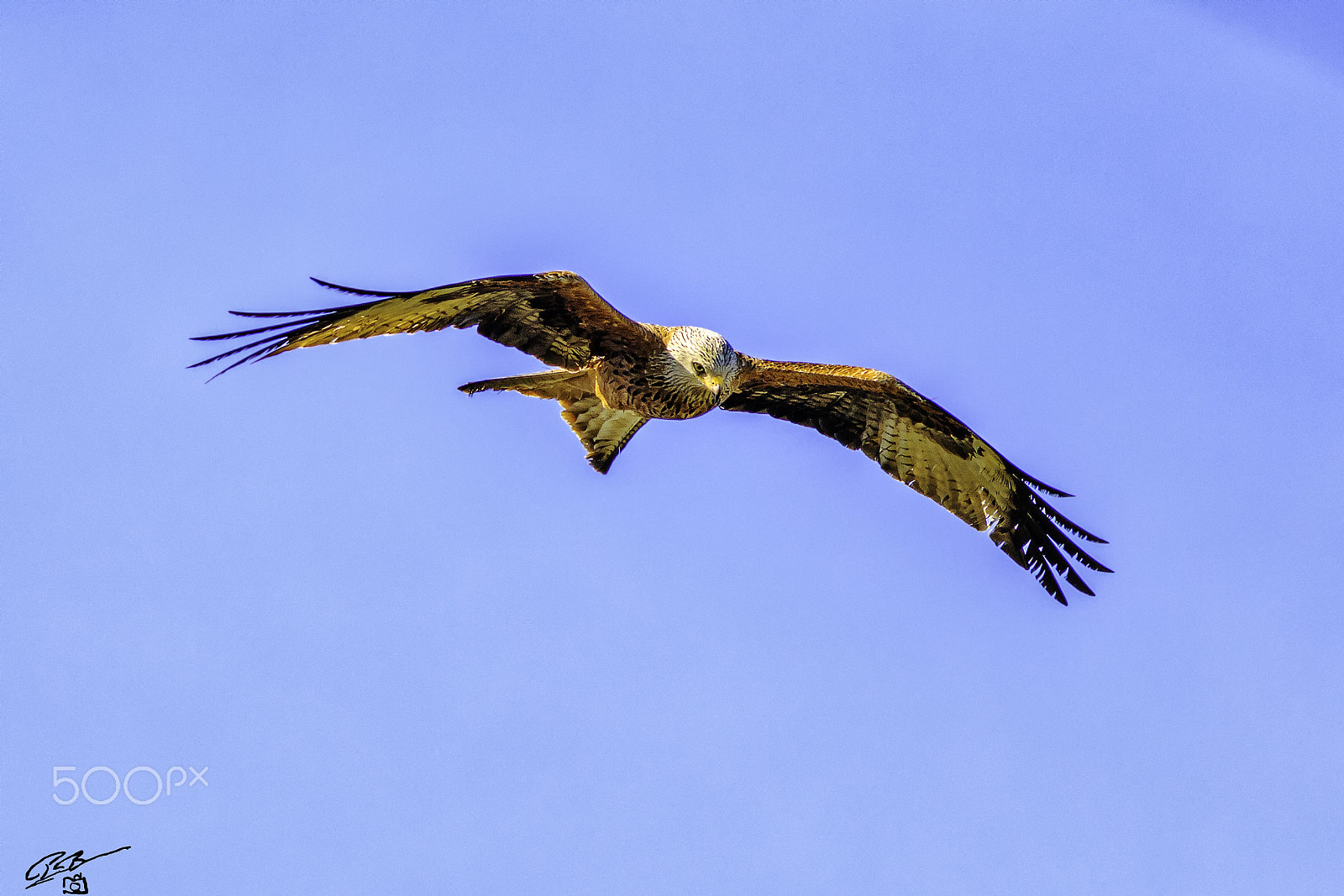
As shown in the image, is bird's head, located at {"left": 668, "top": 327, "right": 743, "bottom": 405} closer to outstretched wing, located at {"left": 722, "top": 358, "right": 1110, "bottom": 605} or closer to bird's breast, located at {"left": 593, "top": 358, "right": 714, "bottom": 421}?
bird's breast, located at {"left": 593, "top": 358, "right": 714, "bottom": 421}

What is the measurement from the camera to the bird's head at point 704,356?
8125 mm

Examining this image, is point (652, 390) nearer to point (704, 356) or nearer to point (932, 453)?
point (704, 356)

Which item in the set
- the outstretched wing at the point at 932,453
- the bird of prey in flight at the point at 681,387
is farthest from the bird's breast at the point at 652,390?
the outstretched wing at the point at 932,453

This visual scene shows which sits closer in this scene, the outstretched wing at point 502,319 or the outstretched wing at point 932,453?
the outstretched wing at point 502,319

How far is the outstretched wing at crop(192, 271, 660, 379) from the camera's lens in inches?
280

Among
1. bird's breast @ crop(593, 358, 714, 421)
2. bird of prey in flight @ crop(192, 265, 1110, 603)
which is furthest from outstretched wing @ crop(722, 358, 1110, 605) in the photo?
bird's breast @ crop(593, 358, 714, 421)

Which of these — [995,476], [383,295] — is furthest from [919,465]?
[383,295]

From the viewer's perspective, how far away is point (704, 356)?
8.12 m

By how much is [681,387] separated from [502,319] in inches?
50.4

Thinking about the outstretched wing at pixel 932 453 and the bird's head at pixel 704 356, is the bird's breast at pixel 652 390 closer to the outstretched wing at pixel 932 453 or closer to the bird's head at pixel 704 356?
the bird's head at pixel 704 356

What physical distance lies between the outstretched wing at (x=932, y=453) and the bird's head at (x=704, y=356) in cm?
89

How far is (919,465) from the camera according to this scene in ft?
32.0

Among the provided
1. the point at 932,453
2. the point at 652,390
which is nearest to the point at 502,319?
the point at 652,390

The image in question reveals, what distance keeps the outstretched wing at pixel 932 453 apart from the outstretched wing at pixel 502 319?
1.40 meters
